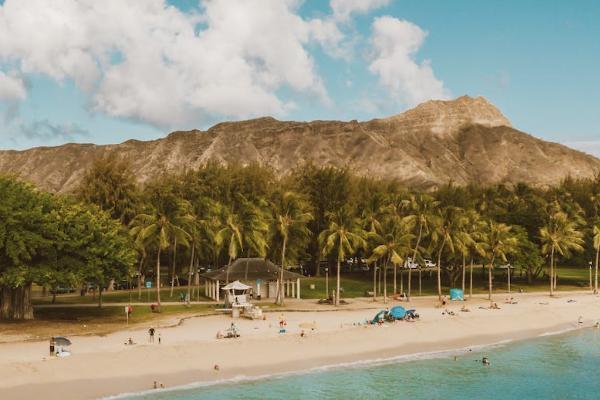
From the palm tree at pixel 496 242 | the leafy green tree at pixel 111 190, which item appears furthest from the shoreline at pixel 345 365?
the leafy green tree at pixel 111 190

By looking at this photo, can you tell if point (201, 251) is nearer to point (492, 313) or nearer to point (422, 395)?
point (492, 313)

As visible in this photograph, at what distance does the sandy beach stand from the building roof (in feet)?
17.4

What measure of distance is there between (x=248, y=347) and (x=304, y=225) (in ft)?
118

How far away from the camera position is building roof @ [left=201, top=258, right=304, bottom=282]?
6562cm

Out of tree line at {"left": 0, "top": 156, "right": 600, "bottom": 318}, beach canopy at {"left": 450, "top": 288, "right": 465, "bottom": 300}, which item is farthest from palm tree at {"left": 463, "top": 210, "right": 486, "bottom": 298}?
beach canopy at {"left": 450, "top": 288, "right": 465, "bottom": 300}

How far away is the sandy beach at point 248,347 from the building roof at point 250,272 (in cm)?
529

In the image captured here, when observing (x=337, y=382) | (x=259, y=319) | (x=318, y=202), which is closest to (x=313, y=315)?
(x=259, y=319)

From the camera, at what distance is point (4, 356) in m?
34.6

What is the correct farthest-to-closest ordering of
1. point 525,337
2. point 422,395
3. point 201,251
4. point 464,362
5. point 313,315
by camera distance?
point 201,251, point 313,315, point 525,337, point 464,362, point 422,395

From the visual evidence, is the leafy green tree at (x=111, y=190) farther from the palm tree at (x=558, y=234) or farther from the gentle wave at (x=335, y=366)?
the palm tree at (x=558, y=234)

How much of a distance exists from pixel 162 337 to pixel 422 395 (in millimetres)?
18977

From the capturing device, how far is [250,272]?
2625 inches

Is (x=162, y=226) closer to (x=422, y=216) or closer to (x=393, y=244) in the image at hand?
(x=393, y=244)

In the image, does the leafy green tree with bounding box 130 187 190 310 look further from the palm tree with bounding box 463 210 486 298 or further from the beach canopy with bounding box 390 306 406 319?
the palm tree with bounding box 463 210 486 298
